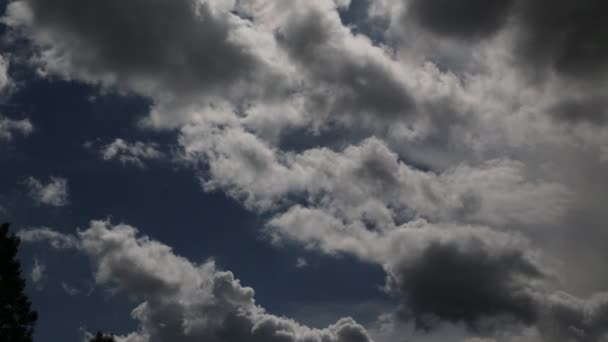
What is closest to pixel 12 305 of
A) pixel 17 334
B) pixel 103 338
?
pixel 17 334

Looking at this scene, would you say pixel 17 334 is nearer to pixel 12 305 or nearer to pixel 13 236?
pixel 12 305

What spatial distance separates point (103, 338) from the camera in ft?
304

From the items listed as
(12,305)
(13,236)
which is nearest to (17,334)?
(12,305)

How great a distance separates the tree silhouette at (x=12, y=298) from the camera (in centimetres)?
7094

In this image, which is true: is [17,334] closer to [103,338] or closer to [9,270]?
[9,270]

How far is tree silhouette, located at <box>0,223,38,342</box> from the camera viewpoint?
70.9 meters

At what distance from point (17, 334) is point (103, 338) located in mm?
22674

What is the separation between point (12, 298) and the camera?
72375 millimetres

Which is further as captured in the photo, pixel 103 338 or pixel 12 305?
pixel 103 338

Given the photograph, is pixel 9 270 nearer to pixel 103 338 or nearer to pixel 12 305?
pixel 12 305

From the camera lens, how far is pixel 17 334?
70812mm

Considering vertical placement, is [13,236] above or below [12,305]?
above

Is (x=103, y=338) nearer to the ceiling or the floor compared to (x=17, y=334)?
nearer to the ceiling

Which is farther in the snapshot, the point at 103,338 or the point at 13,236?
the point at 103,338
